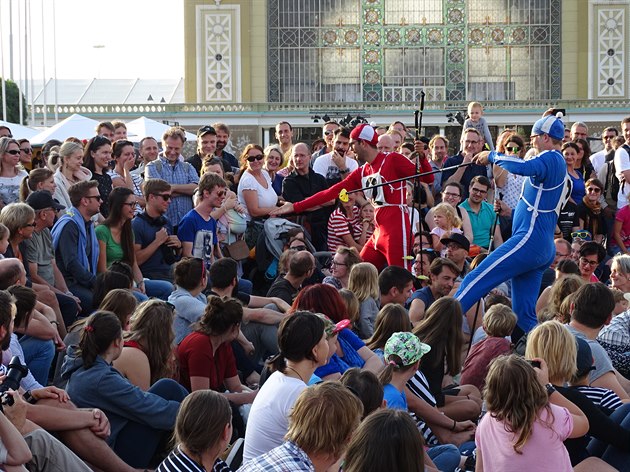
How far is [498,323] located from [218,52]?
30115 millimetres

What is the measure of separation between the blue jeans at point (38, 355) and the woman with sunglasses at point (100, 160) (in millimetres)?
3748

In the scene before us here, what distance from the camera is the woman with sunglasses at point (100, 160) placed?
11445 mm

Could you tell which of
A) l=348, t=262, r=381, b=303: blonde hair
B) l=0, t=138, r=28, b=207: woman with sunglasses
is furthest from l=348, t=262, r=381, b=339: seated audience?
l=0, t=138, r=28, b=207: woman with sunglasses

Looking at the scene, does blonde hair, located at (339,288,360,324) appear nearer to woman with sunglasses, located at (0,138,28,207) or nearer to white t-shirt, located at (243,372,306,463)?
white t-shirt, located at (243,372,306,463)

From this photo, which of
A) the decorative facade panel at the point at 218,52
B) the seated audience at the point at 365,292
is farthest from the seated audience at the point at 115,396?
Result: the decorative facade panel at the point at 218,52

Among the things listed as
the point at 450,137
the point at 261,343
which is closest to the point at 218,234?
the point at 261,343

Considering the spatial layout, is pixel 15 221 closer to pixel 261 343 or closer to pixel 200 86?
pixel 261 343

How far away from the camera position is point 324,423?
5016 mm

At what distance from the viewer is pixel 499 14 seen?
36688 millimetres

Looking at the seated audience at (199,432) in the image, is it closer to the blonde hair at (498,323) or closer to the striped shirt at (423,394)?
the striped shirt at (423,394)

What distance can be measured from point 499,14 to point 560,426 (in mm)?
32204

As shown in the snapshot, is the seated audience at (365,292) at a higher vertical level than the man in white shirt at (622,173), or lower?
lower

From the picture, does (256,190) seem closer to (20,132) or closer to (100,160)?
(100,160)

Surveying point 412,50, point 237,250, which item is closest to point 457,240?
point 237,250
